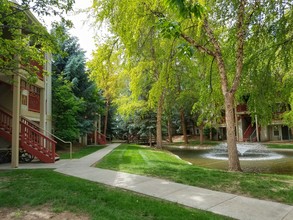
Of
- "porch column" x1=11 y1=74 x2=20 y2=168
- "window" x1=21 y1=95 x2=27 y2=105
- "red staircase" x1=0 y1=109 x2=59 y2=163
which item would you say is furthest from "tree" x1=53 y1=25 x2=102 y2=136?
"porch column" x1=11 y1=74 x2=20 y2=168

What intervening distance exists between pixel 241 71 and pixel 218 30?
242 cm

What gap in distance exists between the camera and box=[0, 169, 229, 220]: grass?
4922 millimetres

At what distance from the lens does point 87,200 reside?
5762 mm

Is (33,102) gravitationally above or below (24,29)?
below

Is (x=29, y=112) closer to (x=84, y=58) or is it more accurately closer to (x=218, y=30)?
(x=84, y=58)

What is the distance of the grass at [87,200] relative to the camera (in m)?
4.92

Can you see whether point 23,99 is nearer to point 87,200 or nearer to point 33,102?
point 33,102

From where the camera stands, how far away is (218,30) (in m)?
11.5

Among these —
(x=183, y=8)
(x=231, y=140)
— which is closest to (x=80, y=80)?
(x=231, y=140)

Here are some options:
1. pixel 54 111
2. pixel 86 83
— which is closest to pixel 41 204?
pixel 54 111

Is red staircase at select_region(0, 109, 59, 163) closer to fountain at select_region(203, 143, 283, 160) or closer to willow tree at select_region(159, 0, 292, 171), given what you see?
willow tree at select_region(159, 0, 292, 171)

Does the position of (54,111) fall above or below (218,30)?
below

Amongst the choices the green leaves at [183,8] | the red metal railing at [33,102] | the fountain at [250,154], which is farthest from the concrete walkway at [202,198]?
the fountain at [250,154]

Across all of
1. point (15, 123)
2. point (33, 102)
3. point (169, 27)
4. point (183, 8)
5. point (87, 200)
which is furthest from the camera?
point (33, 102)
